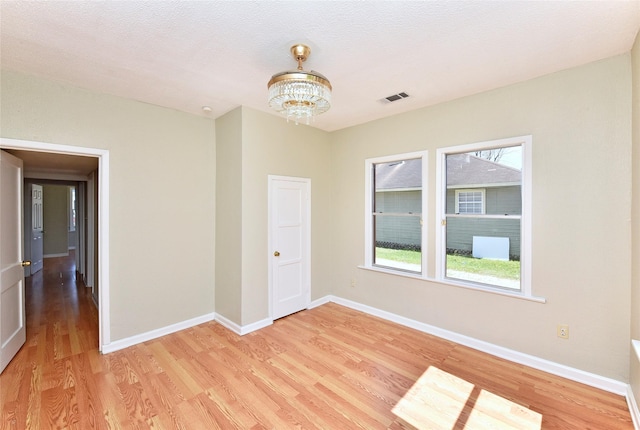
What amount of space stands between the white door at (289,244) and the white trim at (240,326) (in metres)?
0.16

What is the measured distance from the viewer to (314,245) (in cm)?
426

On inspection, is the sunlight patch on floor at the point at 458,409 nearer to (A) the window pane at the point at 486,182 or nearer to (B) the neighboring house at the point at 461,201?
(B) the neighboring house at the point at 461,201

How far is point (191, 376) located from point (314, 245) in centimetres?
229

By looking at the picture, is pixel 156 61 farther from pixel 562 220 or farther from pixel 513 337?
pixel 513 337

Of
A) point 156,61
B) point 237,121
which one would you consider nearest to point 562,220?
point 237,121

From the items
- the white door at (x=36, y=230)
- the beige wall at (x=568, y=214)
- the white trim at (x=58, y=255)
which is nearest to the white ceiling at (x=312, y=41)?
the beige wall at (x=568, y=214)

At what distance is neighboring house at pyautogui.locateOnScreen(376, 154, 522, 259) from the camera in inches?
112

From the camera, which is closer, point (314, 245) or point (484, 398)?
point (484, 398)

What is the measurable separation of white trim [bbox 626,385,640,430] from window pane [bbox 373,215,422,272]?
75.4 inches

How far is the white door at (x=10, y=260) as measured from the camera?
2561mm

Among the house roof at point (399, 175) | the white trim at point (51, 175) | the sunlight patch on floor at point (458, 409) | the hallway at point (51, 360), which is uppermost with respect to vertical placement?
the white trim at point (51, 175)

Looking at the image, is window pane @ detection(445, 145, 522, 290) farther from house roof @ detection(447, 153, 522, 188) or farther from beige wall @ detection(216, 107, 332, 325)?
beige wall @ detection(216, 107, 332, 325)

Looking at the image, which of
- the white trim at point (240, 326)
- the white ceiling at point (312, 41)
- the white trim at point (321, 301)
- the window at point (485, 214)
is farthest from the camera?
the white trim at point (321, 301)

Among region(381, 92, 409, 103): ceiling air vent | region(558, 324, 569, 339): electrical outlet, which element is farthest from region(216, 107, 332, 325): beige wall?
region(558, 324, 569, 339): electrical outlet
